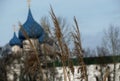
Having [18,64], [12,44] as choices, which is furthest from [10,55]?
[12,44]

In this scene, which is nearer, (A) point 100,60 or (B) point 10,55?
(A) point 100,60

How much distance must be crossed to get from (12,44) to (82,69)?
50283mm

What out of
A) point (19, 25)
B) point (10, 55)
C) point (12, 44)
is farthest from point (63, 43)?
point (12, 44)

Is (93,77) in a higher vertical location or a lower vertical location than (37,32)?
lower

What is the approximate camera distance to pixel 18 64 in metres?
40.4

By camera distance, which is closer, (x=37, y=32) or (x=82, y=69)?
(x=82, y=69)

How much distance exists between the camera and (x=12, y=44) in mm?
54094

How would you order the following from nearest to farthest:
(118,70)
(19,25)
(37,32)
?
(19,25)
(118,70)
(37,32)

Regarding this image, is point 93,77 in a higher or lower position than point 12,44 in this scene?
lower

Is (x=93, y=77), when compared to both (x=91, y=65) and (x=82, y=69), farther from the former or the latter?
(x=82, y=69)

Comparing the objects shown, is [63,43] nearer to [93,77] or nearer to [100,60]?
[100,60]

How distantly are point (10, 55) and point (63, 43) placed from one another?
115ft

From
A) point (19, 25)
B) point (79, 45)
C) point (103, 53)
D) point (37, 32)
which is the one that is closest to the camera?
point (79, 45)

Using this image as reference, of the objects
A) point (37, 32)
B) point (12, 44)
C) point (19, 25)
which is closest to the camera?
point (19, 25)
